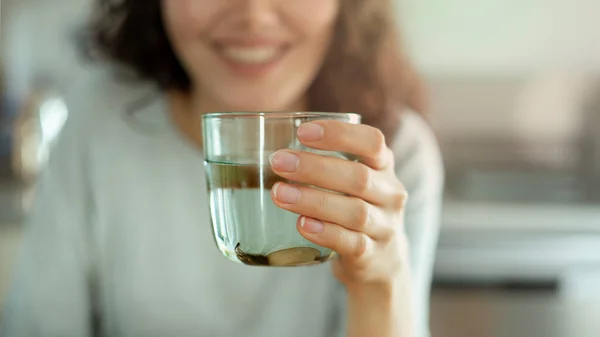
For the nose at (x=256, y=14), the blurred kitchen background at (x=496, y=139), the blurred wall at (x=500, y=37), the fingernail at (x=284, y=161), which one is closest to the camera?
the fingernail at (x=284, y=161)

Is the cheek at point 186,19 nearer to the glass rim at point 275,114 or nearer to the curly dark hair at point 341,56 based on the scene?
the curly dark hair at point 341,56

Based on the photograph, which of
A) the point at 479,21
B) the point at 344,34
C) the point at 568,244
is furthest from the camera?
the point at 479,21

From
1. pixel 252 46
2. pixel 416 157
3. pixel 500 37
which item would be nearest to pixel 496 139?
pixel 500 37

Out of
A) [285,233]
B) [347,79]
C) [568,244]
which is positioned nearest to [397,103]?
[347,79]

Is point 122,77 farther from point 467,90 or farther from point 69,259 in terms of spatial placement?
point 467,90

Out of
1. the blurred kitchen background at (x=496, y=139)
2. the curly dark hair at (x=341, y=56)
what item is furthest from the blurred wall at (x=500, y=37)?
the curly dark hair at (x=341, y=56)

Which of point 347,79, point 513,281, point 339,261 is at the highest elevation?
point 347,79
